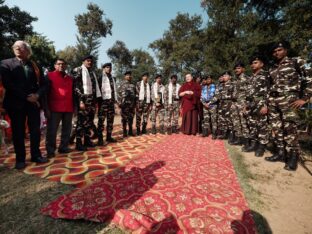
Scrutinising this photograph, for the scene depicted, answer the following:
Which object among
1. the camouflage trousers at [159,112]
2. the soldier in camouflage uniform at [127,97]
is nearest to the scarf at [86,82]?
the soldier in camouflage uniform at [127,97]

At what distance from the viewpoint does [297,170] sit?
3.09 m

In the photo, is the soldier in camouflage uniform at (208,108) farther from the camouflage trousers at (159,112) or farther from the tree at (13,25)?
the tree at (13,25)

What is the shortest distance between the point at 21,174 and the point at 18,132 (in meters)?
0.61

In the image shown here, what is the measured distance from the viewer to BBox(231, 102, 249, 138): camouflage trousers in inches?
173

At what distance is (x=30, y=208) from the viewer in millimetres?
1825

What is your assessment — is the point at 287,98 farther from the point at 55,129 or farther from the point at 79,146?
the point at 55,129

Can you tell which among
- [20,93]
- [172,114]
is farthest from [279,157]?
[20,93]

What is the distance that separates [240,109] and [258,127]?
673mm

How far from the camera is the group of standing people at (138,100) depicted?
2.82 metres

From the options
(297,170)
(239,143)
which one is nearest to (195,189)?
(297,170)

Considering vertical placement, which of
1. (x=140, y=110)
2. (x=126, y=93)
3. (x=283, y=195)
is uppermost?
(x=126, y=93)

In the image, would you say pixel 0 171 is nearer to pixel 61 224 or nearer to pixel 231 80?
pixel 61 224

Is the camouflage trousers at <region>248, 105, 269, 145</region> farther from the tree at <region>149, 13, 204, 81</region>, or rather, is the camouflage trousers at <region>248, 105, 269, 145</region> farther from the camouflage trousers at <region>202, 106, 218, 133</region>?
the tree at <region>149, 13, 204, 81</region>

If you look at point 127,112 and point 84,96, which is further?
point 127,112
